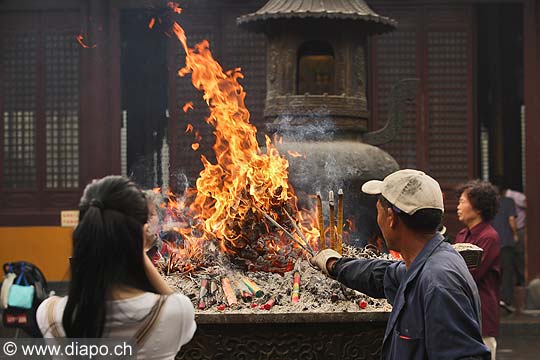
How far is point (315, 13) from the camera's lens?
8781 millimetres

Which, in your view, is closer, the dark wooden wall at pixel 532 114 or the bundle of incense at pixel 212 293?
the bundle of incense at pixel 212 293

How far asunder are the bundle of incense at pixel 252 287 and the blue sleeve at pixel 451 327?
2.67 m

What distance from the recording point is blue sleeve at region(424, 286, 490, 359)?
351cm

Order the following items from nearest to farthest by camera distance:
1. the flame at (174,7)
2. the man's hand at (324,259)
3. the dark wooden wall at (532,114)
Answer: the man's hand at (324,259), the flame at (174,7), the dark wooden wall at (532,114)

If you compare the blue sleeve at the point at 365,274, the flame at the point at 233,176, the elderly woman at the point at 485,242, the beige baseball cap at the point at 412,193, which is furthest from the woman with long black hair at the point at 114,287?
the elderly woman at the point at 485,242

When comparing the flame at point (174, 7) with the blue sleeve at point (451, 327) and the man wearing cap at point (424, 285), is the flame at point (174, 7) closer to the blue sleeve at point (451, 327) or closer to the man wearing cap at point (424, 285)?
the man wearing cap at point (424, 285)

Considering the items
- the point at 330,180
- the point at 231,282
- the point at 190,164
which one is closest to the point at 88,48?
the point at 190,164

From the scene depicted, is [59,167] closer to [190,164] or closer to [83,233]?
[190,164]

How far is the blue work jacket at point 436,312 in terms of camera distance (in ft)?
11.5

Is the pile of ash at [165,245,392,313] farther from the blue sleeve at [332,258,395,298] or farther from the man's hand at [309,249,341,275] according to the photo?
the blue sleeve at [332,258,395,298]

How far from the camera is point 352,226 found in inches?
332

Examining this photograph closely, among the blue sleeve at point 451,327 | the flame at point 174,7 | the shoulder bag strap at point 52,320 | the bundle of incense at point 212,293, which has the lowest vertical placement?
the bundle of incense at point 212,293

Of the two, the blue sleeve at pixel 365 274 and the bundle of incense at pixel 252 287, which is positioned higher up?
the blue sleeve at pixel 365 274

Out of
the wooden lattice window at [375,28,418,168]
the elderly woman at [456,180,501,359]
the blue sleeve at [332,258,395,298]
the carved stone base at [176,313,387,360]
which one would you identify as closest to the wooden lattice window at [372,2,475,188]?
the wooden lattice window at [375,28,418,168]
